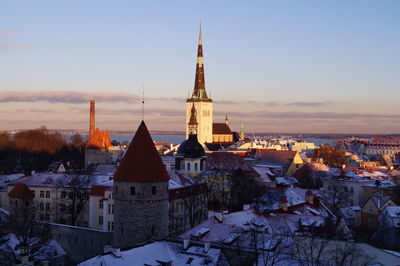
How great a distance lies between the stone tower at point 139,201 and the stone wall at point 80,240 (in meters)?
4.51

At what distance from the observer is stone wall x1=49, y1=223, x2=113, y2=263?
31844 mm

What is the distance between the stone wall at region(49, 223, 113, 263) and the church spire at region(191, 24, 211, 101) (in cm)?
7243

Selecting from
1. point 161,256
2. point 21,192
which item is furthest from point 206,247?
point 21,192

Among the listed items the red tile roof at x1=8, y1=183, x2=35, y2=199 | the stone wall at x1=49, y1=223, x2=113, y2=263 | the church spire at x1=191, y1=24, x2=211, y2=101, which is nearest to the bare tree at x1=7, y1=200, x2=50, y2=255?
the red tile roof at x1=8, y1=183, x2=35, y2=199

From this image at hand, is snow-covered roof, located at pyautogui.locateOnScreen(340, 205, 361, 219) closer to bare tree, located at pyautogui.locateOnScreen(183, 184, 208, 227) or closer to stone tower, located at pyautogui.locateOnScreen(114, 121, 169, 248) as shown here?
bare tree, located at pyautogui.locateOnScreen(183, 184, 208, 227)

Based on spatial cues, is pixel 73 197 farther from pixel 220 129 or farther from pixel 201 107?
pixel 220 129

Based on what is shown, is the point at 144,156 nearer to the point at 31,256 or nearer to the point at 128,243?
the point at 128,243

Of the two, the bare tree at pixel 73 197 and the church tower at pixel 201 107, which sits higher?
the church tower at pixel 201 107

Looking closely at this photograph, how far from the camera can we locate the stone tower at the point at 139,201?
27.1 metres

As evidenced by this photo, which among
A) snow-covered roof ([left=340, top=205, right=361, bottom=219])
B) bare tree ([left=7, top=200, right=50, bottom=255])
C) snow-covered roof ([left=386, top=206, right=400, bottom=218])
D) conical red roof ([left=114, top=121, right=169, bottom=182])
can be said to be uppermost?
conical red roof ([left=114, top=121, right=169, bottom=182])

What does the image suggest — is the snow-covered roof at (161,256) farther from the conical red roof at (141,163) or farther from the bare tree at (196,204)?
the bare tree at (196,204)

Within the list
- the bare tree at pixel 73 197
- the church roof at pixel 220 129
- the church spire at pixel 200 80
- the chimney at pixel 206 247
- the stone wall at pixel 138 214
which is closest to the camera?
the chimney at pixel 206 247

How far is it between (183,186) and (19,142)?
7192 centimetres

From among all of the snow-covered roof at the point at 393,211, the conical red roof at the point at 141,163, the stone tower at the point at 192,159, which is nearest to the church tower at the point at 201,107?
the stone tower at the point at 192,159
